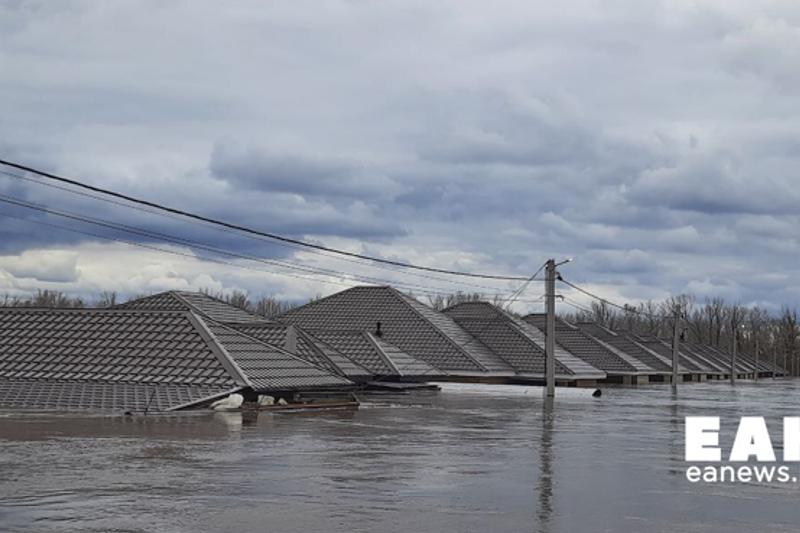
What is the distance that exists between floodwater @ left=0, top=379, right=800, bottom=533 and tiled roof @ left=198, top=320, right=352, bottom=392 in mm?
4878

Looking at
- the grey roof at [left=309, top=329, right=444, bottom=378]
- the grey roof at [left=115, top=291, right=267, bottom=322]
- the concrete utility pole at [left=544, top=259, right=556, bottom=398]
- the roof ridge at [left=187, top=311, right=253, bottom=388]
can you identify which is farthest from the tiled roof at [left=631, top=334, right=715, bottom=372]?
the roof ridge at [left=187, top=311, right=253, bottom=388]

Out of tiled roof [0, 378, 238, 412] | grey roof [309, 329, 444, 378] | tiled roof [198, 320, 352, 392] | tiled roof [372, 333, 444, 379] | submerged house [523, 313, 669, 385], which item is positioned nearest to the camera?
tiled roof [0, 378, 238, 412]

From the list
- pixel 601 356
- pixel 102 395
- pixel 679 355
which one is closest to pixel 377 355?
pixel 102 395

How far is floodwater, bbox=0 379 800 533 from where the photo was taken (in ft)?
41.7

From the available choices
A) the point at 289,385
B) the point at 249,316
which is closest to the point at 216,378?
the point at 289,385

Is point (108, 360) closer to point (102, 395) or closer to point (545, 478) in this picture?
point (102, 395)

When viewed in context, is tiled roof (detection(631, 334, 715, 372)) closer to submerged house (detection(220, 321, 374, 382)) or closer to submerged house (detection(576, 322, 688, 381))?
submerged house (detection(576, 322, 688, 381))

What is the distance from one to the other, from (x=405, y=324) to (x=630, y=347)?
3812cm

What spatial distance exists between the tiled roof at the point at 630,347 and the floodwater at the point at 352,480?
6781 centimetres

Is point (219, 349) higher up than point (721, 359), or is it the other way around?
point (721, 359)

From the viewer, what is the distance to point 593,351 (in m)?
85.3

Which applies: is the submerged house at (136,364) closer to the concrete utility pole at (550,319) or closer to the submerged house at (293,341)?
the submerged house at (293,341)

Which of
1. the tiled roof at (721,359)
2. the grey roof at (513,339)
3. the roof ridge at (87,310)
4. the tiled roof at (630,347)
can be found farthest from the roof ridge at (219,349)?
the tiled roof at (721,359)

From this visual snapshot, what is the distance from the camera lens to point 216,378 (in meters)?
33.5
